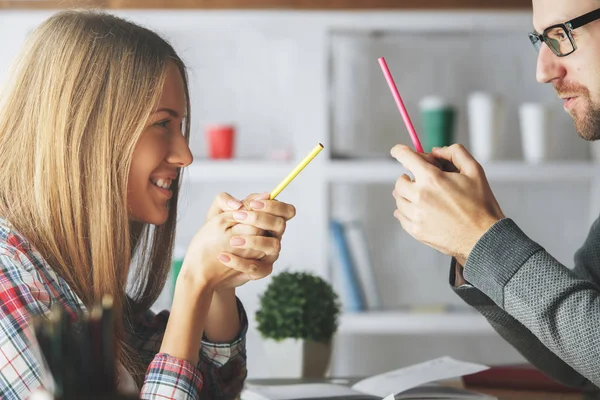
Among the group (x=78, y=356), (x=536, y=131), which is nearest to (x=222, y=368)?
(x=78, y=356)

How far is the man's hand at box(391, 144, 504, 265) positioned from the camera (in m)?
1.12

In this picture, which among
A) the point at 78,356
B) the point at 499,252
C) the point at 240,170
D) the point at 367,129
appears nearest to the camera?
the point at 78,356

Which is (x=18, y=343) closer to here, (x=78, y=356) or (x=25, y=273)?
(x=25, y=273)

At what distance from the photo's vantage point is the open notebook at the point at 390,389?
131 centimetres

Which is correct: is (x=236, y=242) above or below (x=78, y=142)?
below

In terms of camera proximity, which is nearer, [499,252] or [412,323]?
[499,252]

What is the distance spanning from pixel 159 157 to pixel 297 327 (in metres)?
0.49

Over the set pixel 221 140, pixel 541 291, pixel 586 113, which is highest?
pixel 221 140

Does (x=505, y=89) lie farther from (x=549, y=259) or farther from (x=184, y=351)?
(x=184, y=351)

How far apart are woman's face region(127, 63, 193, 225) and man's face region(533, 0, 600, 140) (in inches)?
27.3

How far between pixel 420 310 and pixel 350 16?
3.61 ft

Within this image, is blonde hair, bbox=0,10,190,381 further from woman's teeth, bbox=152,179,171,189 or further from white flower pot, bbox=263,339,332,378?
white flower pot, bbox=263,339,332,378

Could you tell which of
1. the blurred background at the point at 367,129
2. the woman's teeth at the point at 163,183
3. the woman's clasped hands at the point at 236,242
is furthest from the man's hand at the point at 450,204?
the blurred background at the point at 367,129

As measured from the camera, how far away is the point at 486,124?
2648 mm
